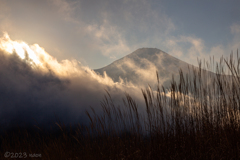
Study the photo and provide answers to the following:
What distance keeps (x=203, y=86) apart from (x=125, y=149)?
2278mm

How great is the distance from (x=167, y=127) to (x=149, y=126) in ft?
1.17

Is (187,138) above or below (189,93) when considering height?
below

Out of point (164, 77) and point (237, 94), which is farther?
point (164, 77)

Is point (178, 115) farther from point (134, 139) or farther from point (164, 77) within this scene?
point (164, 77)

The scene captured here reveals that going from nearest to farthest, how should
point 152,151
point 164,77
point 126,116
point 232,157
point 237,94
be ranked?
point 232,157 → point 152,151 → point 237,94 → point 126,116 → point 164,77

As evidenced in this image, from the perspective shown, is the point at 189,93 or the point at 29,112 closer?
the point at 189,93

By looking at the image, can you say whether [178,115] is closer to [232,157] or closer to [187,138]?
[187,138]

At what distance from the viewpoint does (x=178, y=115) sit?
9.12 ft

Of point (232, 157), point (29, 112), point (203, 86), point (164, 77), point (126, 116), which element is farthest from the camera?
point (164, 77)

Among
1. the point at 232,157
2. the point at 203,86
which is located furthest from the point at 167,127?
the point at 203,86

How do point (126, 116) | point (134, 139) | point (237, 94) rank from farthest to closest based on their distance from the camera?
point (126, 116)
point (134, 139)
point (237, 94)

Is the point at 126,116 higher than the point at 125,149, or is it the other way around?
the point at 126,116

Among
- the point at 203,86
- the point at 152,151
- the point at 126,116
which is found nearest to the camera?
the point at 152,151

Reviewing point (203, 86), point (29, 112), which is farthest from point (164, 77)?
point (203, 86)
